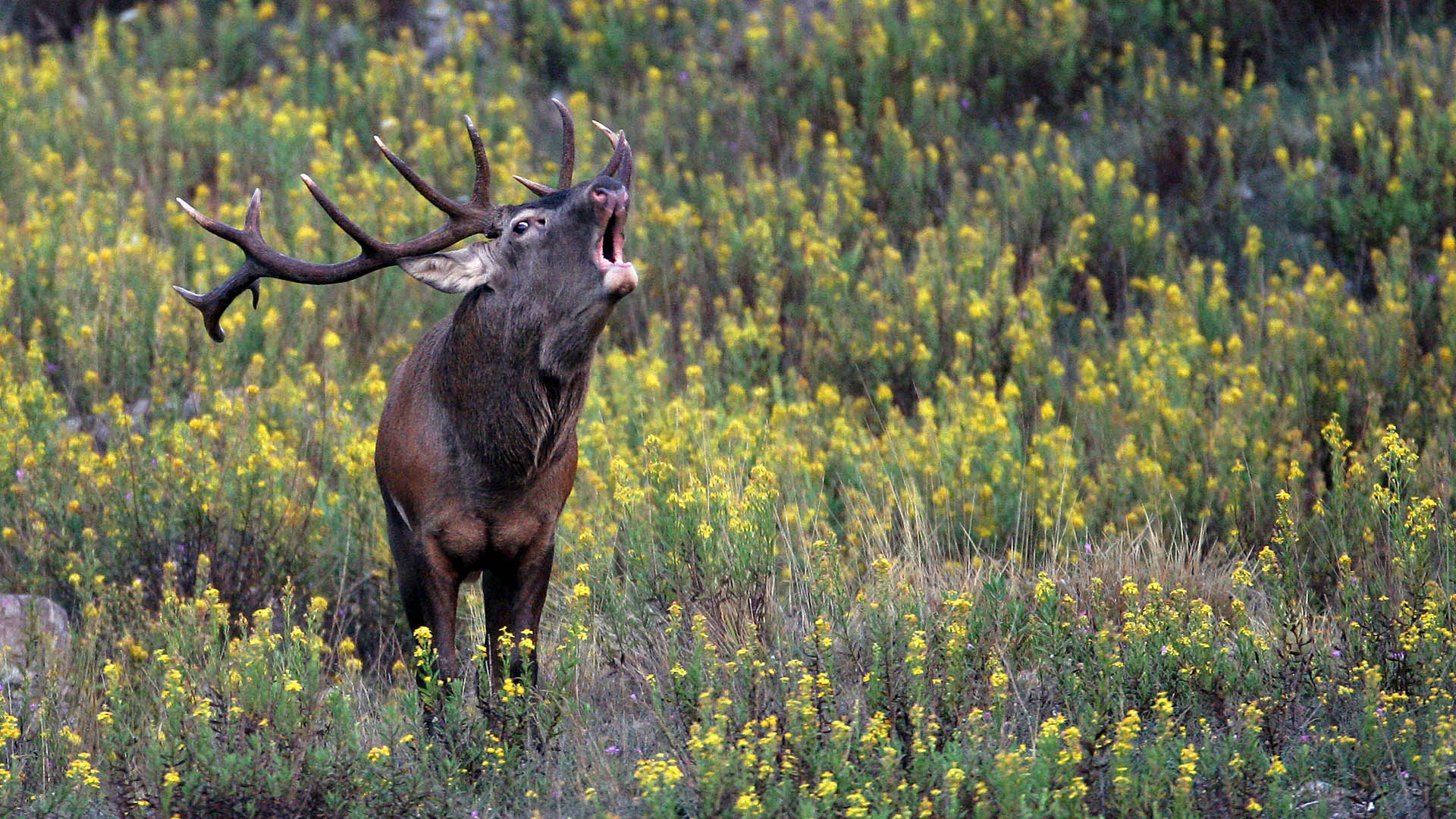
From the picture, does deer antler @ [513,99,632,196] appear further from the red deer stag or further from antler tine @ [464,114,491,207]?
the red deer stag

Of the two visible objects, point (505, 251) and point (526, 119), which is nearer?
point (505, 251)

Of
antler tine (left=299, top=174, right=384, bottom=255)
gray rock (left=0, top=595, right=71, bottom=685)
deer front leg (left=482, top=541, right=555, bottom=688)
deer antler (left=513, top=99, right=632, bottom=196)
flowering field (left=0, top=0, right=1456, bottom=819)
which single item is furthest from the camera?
gray rock (left=0, top=595, right=71, bottom=685)

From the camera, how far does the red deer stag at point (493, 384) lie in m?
4.88

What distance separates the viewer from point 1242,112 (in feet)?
33.6

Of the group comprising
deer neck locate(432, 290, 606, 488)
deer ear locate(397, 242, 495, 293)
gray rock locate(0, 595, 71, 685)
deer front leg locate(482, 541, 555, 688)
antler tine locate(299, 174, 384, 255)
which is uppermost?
antler tine locate(299, 174, 384, 255)

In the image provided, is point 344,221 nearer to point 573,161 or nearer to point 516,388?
point 516,388

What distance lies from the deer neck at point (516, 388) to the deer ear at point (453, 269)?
0.06 metres

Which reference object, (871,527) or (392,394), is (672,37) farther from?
(392,394)

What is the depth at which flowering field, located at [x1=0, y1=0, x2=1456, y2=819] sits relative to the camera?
4.63 meters

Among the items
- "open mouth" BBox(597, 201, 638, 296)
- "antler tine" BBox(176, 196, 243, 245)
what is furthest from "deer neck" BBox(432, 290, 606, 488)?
"antler tine" BBox(176, 196, 243, 245)

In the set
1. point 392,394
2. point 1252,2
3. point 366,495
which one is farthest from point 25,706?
point 1252,2

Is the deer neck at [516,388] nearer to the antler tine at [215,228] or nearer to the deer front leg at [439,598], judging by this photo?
the deer front leg at [439,598]

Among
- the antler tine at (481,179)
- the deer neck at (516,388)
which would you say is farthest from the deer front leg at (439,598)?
the antler tine at (481,179)

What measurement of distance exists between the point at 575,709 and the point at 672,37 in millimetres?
8056
